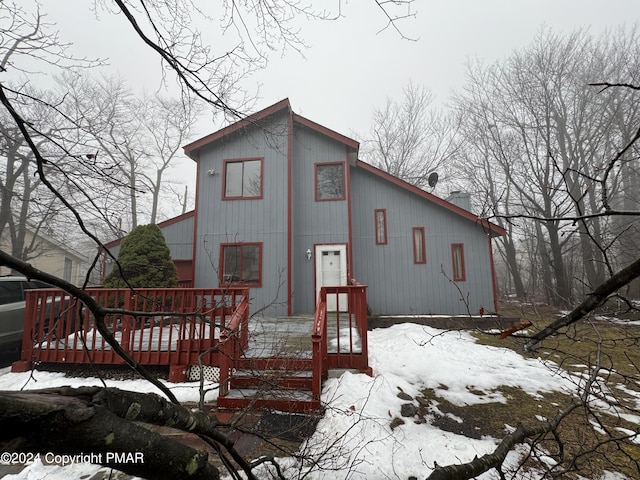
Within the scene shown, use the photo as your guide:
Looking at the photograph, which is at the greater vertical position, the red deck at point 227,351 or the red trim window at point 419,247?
the red trim window at point 419,247

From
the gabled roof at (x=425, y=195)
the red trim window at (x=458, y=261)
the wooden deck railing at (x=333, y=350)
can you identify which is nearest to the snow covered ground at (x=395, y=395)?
the wooden deck railing at (x=333, y=350)

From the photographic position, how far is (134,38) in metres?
2.42

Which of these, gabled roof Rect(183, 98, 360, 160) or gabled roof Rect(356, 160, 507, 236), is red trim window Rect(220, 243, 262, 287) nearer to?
gabled roof Rect(183, 98, 360, 160)

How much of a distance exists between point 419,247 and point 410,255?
0.43 metres

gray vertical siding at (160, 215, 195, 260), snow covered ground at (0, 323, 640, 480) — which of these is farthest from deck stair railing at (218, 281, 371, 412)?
gray vertical siding at (160, 215, 195, 260)

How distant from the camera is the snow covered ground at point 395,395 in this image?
2781 mm

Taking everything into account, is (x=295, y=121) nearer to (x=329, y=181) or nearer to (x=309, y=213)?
(x=329, y=181)

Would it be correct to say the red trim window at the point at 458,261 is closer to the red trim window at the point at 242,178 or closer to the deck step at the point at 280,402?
the red trim window at the point at 242,178

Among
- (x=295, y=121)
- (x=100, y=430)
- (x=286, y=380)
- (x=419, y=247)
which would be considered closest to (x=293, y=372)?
(x=286, y=380)

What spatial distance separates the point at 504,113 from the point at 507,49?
3155mm

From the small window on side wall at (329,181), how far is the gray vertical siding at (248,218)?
4.21ft

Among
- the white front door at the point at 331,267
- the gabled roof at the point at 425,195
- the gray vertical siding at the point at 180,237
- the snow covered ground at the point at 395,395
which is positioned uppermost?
the gabled roof at the point at 425,195

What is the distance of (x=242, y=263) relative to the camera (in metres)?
9.13

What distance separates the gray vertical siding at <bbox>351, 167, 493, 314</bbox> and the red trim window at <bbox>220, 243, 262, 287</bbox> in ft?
11.4
